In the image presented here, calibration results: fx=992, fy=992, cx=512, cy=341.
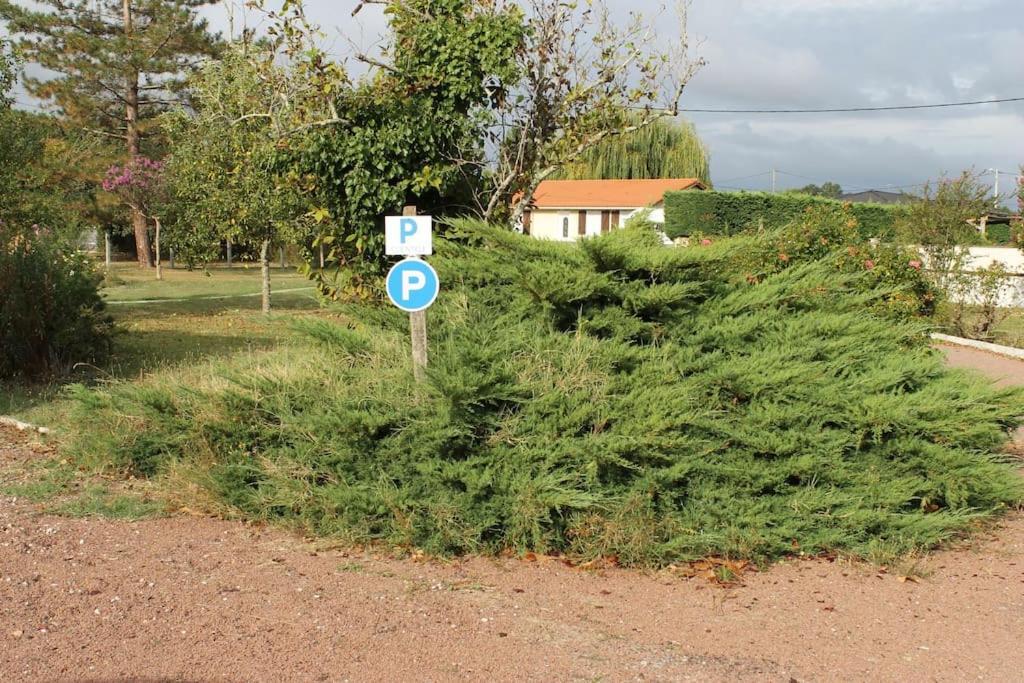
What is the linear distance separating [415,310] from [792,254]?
15.3 feet

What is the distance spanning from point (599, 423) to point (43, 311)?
8.03m

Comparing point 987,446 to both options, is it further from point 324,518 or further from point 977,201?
point 977,201

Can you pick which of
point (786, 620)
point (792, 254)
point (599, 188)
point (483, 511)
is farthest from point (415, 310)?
point (599, 188)

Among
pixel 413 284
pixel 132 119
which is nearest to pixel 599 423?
pixel 413 284

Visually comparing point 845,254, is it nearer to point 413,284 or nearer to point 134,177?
point 413,284

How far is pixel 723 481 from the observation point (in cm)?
580

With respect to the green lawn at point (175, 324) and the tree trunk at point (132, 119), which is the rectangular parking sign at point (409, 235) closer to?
the green lawn at point (175, 324)

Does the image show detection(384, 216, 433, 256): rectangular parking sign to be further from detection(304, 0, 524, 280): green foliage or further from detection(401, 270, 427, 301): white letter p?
detection(304, 0, 524, 280): green foliage

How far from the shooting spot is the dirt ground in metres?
4.08

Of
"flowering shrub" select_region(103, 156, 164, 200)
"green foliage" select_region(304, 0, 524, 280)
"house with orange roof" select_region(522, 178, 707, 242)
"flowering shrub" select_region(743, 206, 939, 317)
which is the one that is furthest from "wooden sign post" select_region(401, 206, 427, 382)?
"house with orange roof" select_region(522, 178, 707, 242)

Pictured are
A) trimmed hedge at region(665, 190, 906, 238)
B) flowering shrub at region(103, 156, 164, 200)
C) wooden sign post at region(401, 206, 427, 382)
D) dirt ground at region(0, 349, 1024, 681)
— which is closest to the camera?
dirt ground at region(0, 349, 1024, 681)

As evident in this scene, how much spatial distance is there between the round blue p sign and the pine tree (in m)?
33.7

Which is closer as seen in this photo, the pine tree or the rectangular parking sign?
the rectangular parking sign

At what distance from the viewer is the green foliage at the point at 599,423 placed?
5598 millimetres
